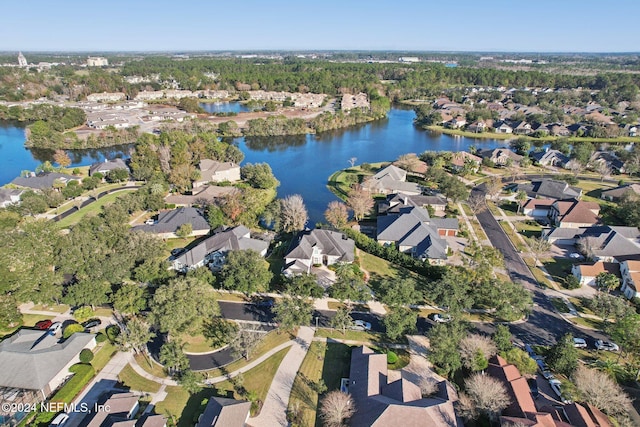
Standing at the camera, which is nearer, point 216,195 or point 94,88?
point 216,195

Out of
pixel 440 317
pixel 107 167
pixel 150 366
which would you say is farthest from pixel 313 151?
pixel 150 366

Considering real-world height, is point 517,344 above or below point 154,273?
below

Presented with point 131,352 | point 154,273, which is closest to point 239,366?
point 131,352

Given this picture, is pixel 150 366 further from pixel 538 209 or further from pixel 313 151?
pixel 313 151

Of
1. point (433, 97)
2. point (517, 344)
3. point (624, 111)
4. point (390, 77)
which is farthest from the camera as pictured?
point (390, 77)

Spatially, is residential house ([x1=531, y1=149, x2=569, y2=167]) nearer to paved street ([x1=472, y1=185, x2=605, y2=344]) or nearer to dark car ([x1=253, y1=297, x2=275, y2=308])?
paved street ([x1=472, y1=185, x2=605, y2=344])

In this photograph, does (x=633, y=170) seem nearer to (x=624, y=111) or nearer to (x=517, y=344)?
(x=517, y=344)
